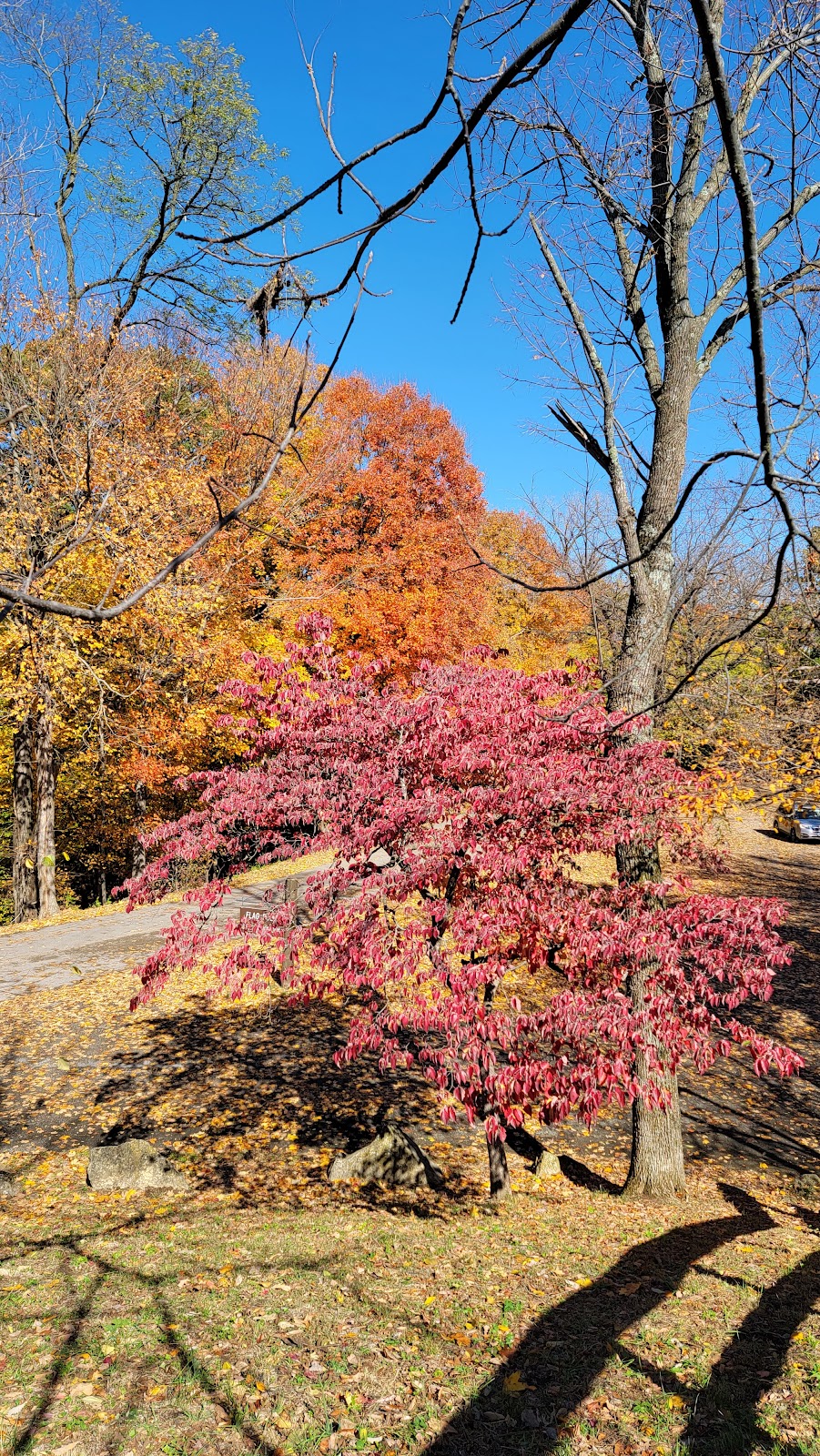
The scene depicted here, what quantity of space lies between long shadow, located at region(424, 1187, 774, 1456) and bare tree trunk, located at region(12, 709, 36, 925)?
14395 millimetres

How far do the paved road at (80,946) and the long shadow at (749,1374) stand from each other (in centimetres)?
836

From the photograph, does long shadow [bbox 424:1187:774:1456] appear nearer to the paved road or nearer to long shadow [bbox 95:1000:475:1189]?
long shadow [bbox 95:1000:475:1189]

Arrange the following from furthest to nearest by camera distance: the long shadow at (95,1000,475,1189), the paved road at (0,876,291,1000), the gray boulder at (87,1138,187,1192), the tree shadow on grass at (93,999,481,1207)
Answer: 1. the paved road at (0,876,291,1000)
2. the long shadow at (95,1000,475,1189)
3. the tree shadow on grass at (93,999,481,1207)
4. the gray boulder at (87,1138,187,1192)

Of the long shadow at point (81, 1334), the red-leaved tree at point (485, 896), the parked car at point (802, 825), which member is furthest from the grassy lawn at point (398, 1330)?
the parked car at point (802, 825)

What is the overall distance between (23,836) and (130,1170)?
1167 cm

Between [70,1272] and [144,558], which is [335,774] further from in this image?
[144,558]

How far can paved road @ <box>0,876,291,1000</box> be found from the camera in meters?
12.0

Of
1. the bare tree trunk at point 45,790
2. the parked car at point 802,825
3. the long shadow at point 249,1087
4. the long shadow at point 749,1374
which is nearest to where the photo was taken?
the long shadow at point 749,1374

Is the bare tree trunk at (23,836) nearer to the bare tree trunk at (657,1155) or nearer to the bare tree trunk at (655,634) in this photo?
the bare tree trunk at (655,634)

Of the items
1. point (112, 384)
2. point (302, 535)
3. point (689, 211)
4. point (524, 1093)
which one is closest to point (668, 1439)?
point (524, 1093)

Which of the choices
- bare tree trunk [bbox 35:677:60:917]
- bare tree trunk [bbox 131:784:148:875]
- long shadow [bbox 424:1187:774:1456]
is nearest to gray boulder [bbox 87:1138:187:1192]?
long shadow [bbox 424:1187:774:1456]

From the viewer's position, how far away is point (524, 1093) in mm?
5027

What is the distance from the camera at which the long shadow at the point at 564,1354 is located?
3.52 m

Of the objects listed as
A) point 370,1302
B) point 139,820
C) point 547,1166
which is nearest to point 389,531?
point 139,820
